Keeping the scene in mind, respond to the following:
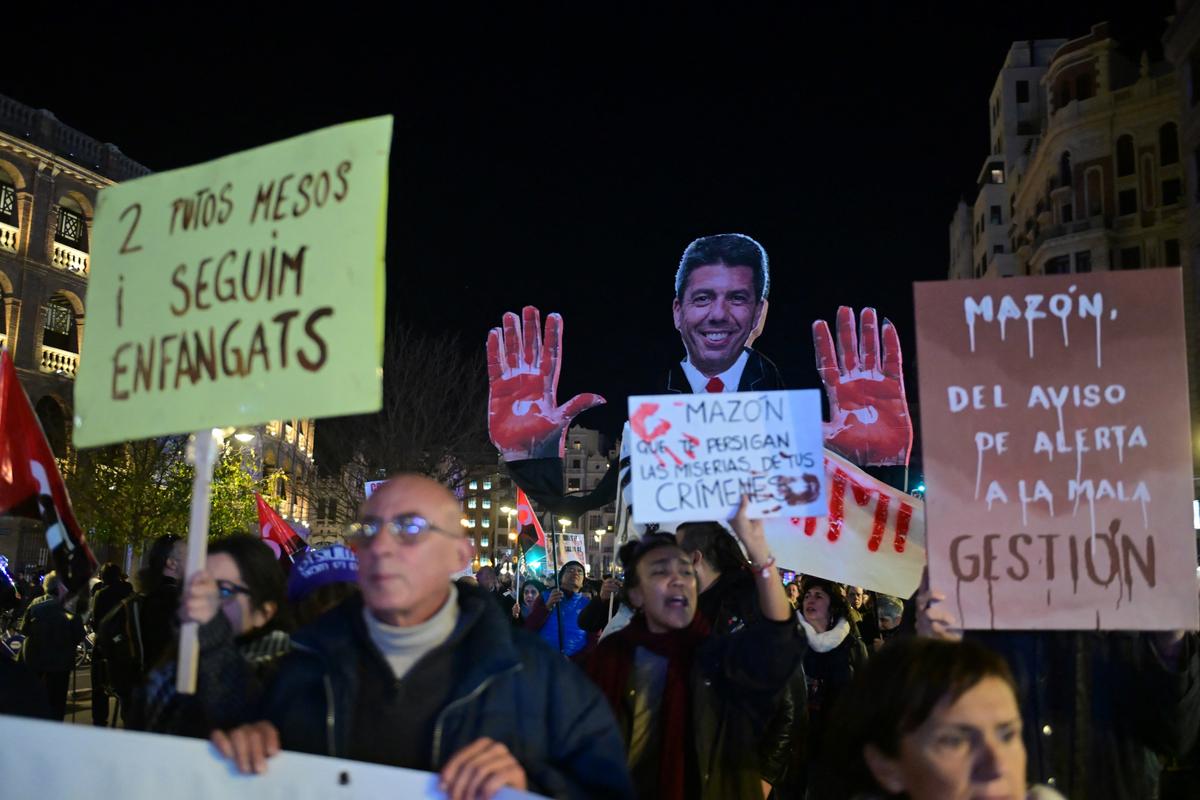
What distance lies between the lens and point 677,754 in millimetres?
4141

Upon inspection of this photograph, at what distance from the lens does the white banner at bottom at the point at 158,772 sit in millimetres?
2564

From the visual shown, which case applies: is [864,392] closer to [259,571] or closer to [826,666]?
[826,666]

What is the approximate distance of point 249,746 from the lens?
104 inches

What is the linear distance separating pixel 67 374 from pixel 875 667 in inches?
1647

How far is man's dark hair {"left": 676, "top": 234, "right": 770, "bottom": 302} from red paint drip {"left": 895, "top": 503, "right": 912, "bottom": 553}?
566 cm

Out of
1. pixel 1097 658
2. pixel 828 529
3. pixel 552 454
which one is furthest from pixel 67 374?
pixel 1097 658

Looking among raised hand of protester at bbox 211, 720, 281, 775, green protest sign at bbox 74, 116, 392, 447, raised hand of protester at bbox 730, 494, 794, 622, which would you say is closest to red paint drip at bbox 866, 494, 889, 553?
raised hand of protester at bbox 730, 494, 794, 622

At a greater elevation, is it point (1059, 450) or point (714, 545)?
point (1059, 450)

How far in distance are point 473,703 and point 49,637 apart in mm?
9948

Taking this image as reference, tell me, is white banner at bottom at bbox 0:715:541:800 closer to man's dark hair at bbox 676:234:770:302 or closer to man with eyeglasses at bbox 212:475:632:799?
man with eyeglasses at bbox 212:475:632:799

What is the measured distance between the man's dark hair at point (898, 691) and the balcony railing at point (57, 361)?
40833 mm

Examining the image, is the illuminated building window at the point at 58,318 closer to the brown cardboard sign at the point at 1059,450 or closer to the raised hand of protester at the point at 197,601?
the raised hand of protester at the point at 197,601

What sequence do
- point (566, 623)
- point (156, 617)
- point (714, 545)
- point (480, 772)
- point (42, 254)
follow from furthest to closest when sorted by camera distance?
1. point (42, 254)
2. point (566, 623)
3. point (156, 617)
4. point (714, 545)
5. point (480, 772)

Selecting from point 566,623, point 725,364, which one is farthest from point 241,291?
point 566,623
